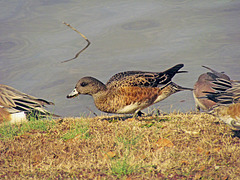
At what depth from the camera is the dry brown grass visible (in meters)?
4.04

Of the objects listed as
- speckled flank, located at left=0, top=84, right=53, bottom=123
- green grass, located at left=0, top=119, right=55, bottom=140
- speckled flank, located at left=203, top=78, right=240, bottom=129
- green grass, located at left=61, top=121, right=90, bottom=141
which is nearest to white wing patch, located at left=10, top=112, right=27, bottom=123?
speckled flank, located at left=0, top=84, right=53, bottom=123

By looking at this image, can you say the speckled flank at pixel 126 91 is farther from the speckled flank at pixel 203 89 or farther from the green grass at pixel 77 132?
the speckled flank at pixel 203 89

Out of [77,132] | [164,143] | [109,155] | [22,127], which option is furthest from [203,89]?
[22,127]

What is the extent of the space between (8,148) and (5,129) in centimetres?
56

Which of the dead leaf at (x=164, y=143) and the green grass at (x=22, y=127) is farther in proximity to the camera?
the green grass at (x=22, y=127)

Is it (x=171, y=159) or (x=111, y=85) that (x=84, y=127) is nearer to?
(x=111, y=85)

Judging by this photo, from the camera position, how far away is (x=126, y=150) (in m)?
4.39

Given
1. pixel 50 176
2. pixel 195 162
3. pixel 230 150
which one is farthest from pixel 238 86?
pixel 50 176

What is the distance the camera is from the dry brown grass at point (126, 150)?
13.3 feet

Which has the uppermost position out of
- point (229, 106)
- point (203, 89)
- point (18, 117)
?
point (229, 106)

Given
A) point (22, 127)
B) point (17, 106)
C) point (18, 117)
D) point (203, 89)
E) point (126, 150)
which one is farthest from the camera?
point (203, 89)

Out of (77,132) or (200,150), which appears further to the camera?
(77,132)

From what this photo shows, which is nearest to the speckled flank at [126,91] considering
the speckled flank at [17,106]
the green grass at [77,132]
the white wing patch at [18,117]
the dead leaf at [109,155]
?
the green grass at [77,132]

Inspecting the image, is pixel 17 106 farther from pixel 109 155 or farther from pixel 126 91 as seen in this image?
pixel 109 155
